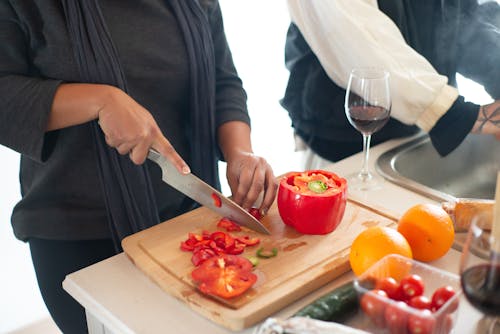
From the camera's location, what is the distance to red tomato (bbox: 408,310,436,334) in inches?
25.7

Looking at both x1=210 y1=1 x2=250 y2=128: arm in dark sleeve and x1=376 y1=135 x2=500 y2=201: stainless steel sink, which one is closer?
x1=210 y1=1 x2=250 y2=128: arm in dark sleeve

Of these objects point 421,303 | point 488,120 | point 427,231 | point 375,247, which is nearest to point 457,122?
point 488,120

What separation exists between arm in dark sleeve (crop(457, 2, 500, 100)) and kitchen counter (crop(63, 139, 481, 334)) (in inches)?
27.9

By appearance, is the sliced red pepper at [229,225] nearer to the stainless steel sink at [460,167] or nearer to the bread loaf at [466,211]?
the bread loaf at [466,211]

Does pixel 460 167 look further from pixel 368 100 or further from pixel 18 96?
pixel 18 96

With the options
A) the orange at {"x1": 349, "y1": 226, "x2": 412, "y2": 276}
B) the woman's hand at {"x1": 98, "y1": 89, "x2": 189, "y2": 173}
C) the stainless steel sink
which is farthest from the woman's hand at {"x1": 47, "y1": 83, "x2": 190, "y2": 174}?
the stainless steel sink

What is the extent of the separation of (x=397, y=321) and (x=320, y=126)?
0.79 meters

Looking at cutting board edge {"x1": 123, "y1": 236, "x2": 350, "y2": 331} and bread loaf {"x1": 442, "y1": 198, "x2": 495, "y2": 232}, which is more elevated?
bread loaf {"x1": 442, "y1": 198, "x2": 495, "y2": 232}

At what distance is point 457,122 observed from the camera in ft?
4.08

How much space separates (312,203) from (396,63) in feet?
1.53

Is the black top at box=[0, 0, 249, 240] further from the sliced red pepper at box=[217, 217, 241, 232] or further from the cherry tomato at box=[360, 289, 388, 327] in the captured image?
the cherry tomato at box=[360, 289, 388, 327]

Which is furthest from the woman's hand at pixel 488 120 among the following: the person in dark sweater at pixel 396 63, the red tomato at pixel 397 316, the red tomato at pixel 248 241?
the red tomato at pixel 397 316

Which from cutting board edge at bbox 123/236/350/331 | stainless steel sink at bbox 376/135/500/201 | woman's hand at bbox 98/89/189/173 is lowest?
stainless steel sink at bbox 376/135/500/201

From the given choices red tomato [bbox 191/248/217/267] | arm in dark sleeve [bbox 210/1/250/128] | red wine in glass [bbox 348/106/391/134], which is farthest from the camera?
arm in dark sleeve [bbox 210/1/250/128]
